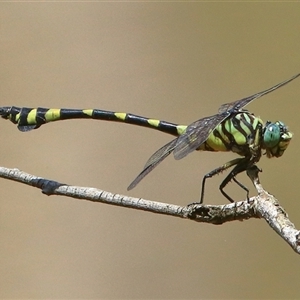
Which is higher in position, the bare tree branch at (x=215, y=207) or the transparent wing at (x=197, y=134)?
the transparent wing at (x=197, y=134)

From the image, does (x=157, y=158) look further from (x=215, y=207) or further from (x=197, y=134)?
(x=215, y=207)

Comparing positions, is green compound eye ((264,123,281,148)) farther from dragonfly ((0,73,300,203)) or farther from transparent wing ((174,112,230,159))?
transparent wing ((174,112,230,159))

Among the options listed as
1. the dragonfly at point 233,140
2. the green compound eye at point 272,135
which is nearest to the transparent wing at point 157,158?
the dragonfly at point 233,140

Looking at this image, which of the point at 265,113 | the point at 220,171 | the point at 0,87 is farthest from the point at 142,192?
the point at 220,171

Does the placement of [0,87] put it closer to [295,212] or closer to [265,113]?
[265,113]

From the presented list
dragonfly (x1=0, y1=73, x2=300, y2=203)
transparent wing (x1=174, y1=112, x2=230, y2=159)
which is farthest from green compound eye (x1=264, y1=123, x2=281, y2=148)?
transparent wing (x1=174, y1=112, x2=230, y2=159)

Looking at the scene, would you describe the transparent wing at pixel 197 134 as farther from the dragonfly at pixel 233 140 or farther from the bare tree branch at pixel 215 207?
the bare tree branch at pixel 215 207
